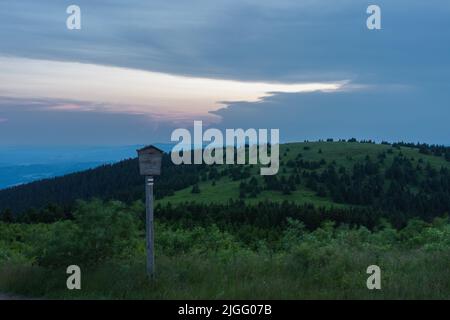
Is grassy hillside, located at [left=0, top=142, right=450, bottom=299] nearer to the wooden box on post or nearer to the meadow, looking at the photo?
the meadow

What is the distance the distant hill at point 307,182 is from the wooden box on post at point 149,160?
253ft

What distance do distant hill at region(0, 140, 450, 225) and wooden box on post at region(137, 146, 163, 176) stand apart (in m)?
77.0

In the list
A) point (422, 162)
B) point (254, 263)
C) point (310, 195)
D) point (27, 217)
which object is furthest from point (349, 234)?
point (422, 162)

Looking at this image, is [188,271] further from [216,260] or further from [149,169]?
[149,169]

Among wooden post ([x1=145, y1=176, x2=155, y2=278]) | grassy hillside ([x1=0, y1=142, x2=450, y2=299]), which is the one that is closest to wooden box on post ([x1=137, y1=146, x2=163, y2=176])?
wooden post ([x1=145, y1=176, x2=155, y2=278])

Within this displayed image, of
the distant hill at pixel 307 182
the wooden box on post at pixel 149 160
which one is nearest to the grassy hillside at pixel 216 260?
the wooden box on post at pixel 149 160

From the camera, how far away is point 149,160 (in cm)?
1097

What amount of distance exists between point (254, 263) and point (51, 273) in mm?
4675

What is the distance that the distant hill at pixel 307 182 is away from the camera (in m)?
105

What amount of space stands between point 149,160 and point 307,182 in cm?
10571

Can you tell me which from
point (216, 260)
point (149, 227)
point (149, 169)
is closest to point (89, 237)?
point (149, 227)

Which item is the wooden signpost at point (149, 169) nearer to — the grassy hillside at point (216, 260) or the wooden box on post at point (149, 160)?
the wooden box on post at point (149, 160)

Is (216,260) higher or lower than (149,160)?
lower
